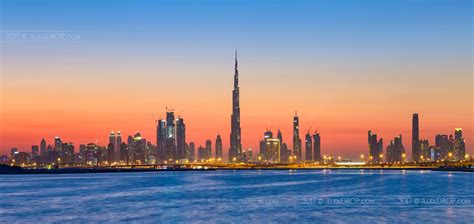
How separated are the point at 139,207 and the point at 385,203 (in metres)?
28.1

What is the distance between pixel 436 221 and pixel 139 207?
3268 centimetres

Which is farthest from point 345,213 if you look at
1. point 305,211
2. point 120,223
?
point 120,223

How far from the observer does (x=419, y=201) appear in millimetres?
76812

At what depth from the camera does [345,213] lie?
61625mm

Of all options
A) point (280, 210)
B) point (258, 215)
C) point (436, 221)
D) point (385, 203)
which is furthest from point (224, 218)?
point (385, 203)

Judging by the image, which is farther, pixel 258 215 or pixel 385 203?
pixel 385 203

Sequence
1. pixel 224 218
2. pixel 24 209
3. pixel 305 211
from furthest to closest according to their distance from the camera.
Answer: pixel 24 209 < pixel 305 211 < pixel 224 218

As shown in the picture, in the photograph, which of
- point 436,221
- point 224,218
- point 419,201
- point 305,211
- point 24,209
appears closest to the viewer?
point 436,221

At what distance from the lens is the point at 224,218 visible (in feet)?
196

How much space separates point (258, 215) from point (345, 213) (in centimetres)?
818

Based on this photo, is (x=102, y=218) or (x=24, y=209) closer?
(x=102, y=218)

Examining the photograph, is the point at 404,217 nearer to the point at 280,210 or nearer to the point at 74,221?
the point at 280,210

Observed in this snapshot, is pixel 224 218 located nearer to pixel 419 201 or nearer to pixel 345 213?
pixel 345 213

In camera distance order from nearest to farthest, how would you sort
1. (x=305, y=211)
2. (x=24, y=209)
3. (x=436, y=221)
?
1. (x=436, y=221)
2. (x=305, y=211)
3. (x=24, y=209)
